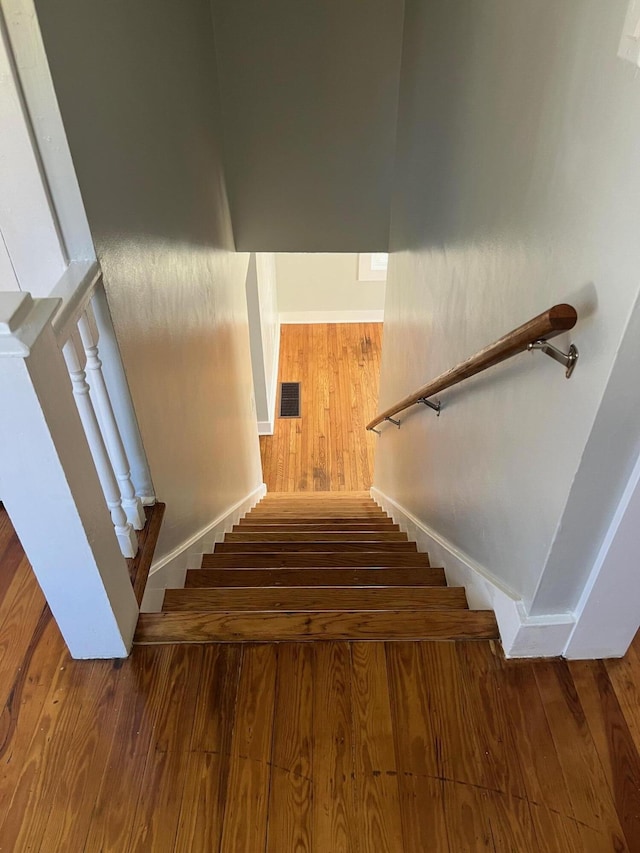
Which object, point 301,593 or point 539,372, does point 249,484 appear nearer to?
point 301,593

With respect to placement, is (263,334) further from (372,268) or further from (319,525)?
(319,525)

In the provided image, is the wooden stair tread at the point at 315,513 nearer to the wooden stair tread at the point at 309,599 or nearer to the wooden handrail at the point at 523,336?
the wooden stair tread at the point at 309,599

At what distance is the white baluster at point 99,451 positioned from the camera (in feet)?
4.23

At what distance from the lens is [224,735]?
4.61ft

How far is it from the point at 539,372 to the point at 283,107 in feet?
7.90

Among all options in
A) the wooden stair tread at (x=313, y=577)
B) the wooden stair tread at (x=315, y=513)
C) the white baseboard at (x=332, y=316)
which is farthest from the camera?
the white baseboard at (x=332, y=316)

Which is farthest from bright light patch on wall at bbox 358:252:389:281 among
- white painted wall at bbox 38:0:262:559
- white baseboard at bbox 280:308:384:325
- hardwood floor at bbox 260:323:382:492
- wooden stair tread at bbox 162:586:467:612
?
wooden stair tread at bbox 162:586:467:612

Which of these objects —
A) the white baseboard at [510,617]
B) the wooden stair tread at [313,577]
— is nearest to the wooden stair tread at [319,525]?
the wooden stair tread at [313,577]

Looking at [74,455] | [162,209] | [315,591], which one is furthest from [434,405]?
[74,455]

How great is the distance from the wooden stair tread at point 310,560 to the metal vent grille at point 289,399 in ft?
10.9

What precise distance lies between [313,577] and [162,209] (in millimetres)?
1388

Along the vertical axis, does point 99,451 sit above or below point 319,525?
above

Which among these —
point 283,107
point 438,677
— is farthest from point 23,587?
point 283,107

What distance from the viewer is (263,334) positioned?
204 inches
